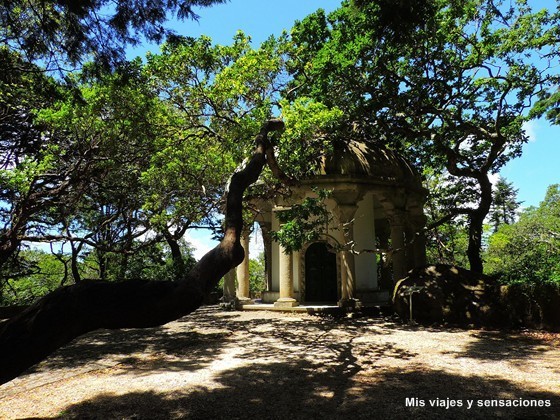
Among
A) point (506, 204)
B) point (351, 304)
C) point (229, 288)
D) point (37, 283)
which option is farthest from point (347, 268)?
point (506, 204)

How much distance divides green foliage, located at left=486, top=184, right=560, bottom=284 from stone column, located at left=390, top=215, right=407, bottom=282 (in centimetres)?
370

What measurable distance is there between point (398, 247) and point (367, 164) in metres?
4.12

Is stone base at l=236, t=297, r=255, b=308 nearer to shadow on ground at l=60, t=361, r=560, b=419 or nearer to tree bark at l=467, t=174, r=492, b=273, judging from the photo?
tree bark at l=467, t=174, r=492, b=273

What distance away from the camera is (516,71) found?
565 inches

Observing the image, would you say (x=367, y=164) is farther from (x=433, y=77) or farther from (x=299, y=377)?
(x=299, y=377)

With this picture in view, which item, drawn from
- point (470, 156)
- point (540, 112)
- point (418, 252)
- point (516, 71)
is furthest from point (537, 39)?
point (418, 252)

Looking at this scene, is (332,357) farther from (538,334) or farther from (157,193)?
(157,193)

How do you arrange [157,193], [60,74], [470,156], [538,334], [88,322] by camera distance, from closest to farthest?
[88,322], [60,74], [538,334], [157,193], [470,156]

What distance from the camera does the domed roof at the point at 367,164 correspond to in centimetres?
1617

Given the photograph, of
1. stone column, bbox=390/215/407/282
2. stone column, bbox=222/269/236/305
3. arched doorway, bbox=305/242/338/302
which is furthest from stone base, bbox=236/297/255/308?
stone column, bbox=390/215/407/282

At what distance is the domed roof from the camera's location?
1617 cm

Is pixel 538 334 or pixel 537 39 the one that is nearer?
pixel 538 334

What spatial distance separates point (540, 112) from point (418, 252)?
826cm

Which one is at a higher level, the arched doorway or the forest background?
the forest background
